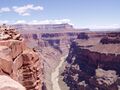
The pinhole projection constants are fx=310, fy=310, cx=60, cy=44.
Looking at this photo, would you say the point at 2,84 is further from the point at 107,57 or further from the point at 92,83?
the point at 107,57

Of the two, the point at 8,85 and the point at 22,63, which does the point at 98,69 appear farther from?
the point at 8,85

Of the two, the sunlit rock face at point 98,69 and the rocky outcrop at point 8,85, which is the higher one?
the rocky outcrop at point 8,85

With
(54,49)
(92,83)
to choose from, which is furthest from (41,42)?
(92,83)

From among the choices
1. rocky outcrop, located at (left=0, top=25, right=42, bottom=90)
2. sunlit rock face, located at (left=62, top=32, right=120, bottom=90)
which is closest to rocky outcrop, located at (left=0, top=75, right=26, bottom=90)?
rocky outcrop, located at (left=0, top=25, right=42, bottom=90)

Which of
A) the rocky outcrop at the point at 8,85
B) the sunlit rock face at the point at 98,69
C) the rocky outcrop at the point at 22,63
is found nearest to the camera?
the rocky outcrop at the point at 8,85

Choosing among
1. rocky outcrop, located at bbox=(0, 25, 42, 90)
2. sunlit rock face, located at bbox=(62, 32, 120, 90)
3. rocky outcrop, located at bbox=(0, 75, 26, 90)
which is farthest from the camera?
sunlit rock face, located at bbox=(62, 32, 120, 90)

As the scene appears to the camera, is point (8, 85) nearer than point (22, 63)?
Yes

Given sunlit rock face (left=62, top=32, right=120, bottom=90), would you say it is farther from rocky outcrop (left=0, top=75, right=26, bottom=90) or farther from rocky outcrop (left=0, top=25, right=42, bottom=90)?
rocky outcrop (left=0, top=75, right=26, bottom=90)

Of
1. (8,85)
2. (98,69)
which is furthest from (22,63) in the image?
(98,69)

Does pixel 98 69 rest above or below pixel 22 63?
below

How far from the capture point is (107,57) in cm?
7794

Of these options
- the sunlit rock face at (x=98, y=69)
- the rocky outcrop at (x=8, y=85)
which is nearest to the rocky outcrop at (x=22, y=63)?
the rocky outcrop at (x=8, y=85)

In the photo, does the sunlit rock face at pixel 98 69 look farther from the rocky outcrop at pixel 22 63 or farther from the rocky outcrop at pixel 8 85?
the rocky outcrop at pixel 8 85

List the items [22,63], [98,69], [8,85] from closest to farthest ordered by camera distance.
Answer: [8,85] < [22,63] < [98,69]
